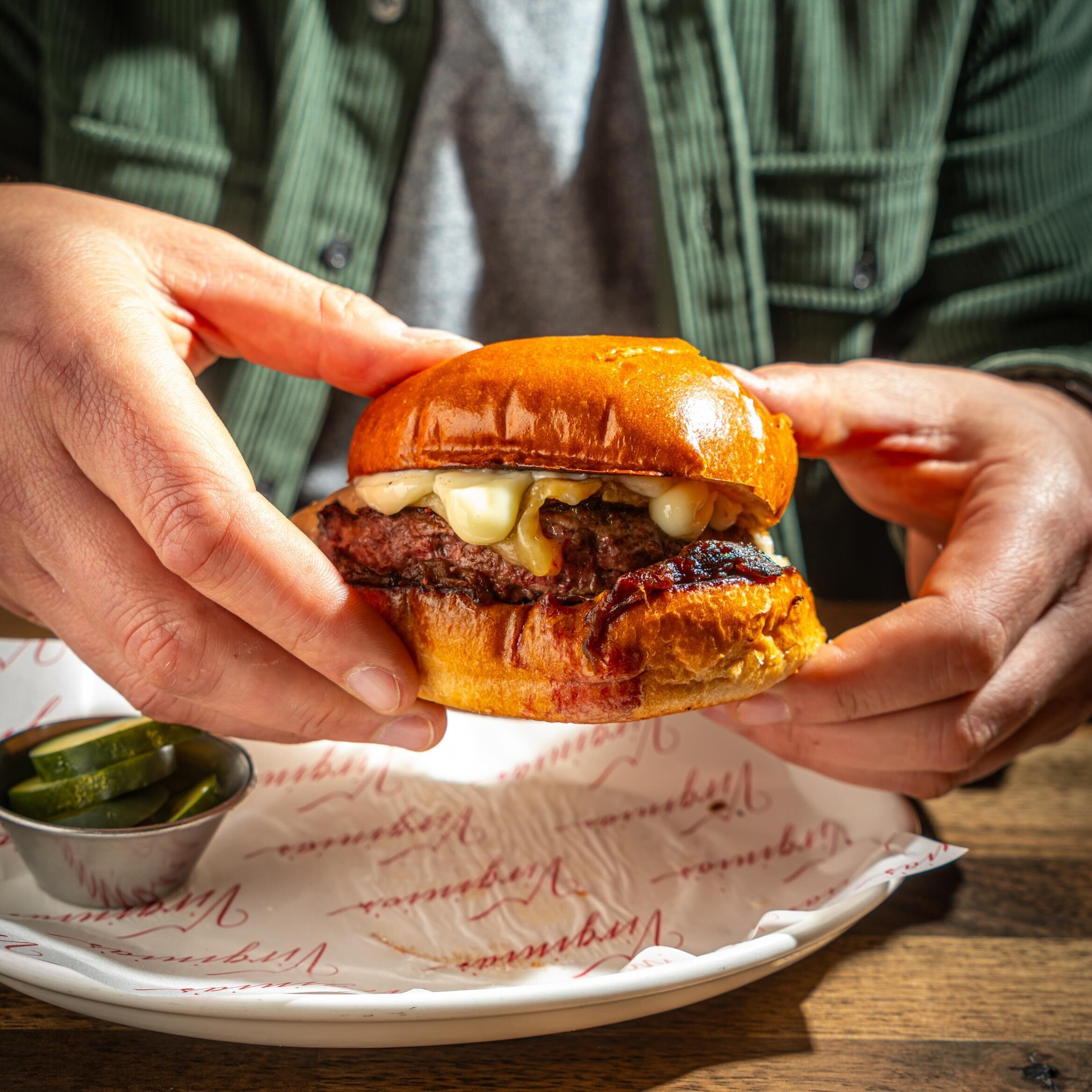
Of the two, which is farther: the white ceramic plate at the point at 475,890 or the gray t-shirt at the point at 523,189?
the gray t-shirt at the point at 523,189

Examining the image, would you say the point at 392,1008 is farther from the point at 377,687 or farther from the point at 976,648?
the point at 976,648

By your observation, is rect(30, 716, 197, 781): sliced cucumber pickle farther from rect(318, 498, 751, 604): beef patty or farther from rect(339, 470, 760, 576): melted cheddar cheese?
rect(339, 470, 760, 576): melted cheddar cheese

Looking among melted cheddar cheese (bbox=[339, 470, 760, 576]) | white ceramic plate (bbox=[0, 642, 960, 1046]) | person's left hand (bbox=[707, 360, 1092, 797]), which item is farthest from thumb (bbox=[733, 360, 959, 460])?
white ceramic plate (bbox=[0, 642, 960, 1046])

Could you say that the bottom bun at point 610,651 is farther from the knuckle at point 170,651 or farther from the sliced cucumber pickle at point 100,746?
the sliced cucumber pickle at point 100,746

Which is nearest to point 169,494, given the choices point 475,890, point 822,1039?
point 475,890

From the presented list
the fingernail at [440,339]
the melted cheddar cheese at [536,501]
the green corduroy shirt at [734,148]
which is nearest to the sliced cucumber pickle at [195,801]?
the melted cheddar cheese at [536,501]
